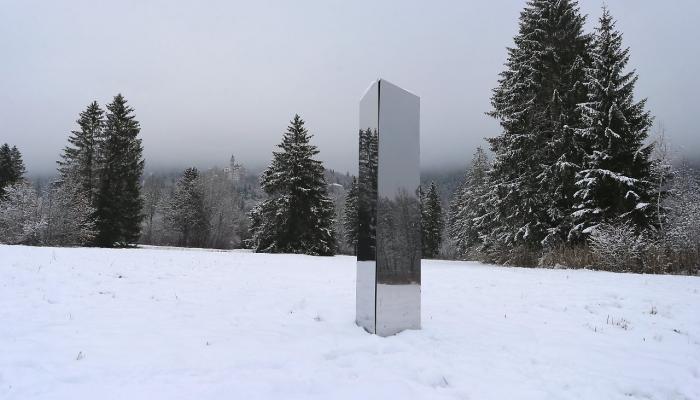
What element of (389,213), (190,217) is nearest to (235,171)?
Answer: (190,217)

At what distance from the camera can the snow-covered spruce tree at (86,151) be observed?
34.2 meters

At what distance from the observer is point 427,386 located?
10.1 feet

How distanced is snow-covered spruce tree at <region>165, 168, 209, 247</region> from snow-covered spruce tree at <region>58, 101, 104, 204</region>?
52.8 ft

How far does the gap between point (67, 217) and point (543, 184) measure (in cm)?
3197

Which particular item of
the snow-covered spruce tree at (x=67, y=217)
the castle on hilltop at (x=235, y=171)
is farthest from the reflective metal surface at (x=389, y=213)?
the castle on hilltop at (x=235, y=171)

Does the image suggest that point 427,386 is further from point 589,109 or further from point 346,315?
point 589,109

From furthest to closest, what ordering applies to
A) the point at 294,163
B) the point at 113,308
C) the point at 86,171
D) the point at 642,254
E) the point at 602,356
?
the point at 86,171, the point at 294,163, the point at 642,254, the point at 113,308, the point at 602,356

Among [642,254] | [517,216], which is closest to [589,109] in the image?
[517,216]

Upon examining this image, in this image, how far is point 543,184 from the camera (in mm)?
18578

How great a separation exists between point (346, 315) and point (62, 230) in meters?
30.6

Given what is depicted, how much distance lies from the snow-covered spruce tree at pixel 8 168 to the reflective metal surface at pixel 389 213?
53494 millimetres

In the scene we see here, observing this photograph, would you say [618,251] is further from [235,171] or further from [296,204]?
[235,171]

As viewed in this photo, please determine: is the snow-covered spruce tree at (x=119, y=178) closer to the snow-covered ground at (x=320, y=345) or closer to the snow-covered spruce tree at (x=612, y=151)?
the snow-covered ground at (x=320, y=345)

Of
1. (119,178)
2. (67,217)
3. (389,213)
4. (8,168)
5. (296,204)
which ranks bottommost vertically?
(389,213)
